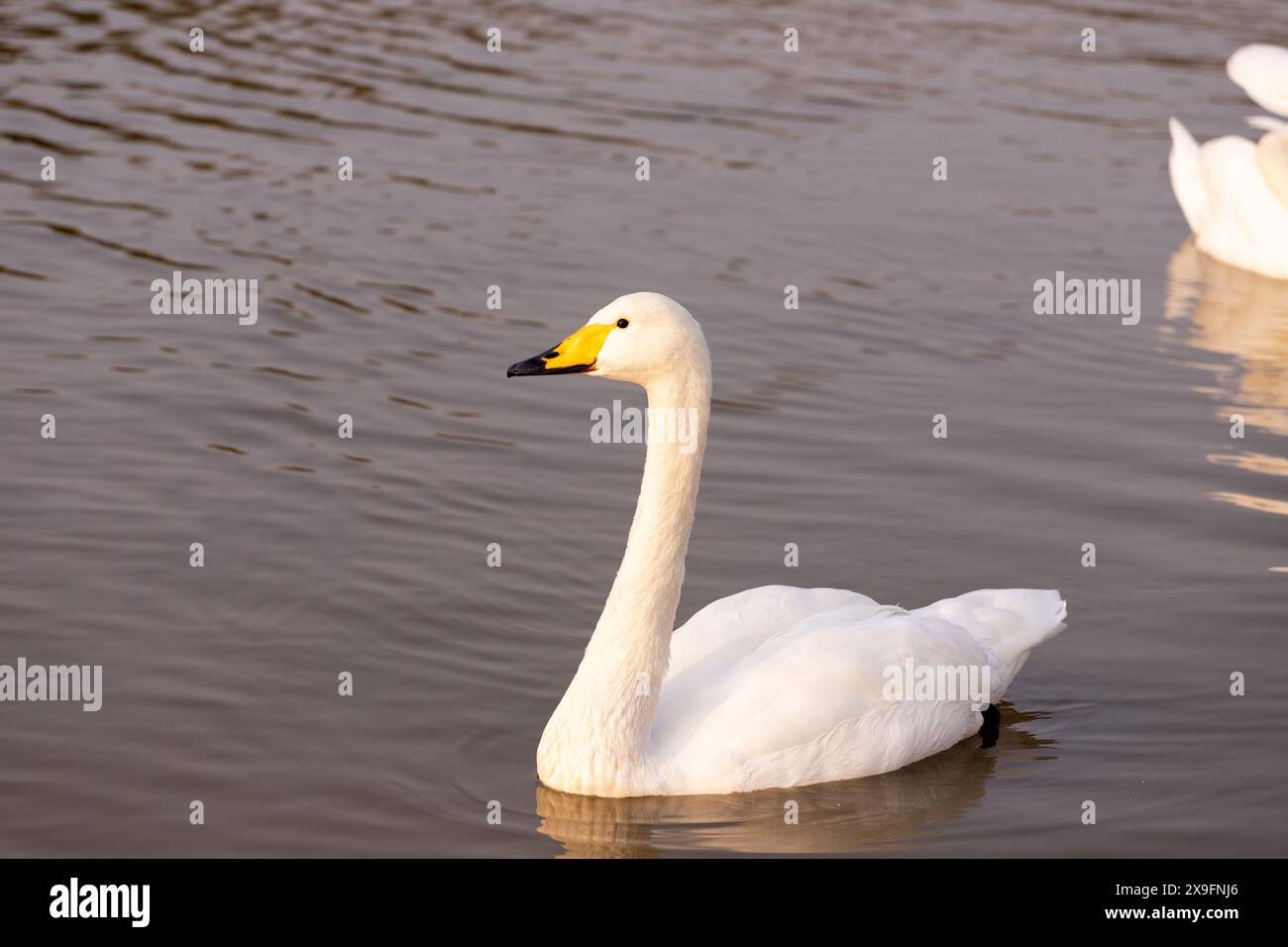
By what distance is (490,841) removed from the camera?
660 centimetres

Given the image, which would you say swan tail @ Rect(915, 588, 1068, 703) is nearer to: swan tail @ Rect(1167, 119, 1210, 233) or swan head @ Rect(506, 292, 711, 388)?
swan head @ Rect(506, 292, 711, 388)

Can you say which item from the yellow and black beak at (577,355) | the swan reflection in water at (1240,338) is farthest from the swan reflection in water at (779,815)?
the swan reflection in water at (1240,338)

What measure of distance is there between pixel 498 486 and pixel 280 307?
326 cm

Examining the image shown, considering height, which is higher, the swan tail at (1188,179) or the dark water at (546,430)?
the swan tail at (1188,179)

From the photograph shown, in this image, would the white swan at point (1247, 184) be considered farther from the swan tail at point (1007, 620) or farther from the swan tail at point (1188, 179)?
the swan tail at point (1007, 620)

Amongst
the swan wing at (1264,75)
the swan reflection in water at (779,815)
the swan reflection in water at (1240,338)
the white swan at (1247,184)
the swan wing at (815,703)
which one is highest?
the swan wing at (1264,75)

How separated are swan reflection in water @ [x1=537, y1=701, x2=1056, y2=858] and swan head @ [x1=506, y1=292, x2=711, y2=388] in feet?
5.01

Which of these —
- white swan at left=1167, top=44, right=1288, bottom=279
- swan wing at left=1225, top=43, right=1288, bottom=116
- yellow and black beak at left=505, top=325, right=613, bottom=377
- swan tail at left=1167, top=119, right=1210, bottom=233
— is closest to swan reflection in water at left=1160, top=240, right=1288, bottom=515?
white swan at left=1167, top=44, right=1288, bottom=279

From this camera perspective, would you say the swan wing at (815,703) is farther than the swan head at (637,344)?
Yes

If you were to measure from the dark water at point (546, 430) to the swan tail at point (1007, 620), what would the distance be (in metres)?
0.30

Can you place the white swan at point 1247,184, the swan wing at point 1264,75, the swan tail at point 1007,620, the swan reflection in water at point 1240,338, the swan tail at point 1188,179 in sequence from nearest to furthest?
the swan tail at point 1007,620 < the swan reflection in water at point 1240,338 < the swan wing at point 1264,75 < the white swan at point 1247,184 < the swan tail at point 1188,179

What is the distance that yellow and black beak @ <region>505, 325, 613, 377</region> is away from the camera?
22.8ft

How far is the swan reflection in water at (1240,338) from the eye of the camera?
1112cm

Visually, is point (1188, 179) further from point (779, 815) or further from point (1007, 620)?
point (779, 815)
